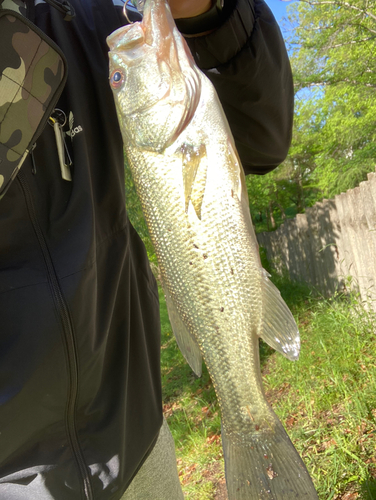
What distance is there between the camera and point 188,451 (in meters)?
5.21

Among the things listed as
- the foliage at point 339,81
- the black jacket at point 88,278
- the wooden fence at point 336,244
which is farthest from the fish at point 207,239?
the foliage at point 339,81

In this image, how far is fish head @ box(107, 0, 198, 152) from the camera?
A: 1466 mm

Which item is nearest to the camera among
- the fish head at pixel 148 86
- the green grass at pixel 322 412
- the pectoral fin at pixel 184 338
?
the fish head at pixel 148 86

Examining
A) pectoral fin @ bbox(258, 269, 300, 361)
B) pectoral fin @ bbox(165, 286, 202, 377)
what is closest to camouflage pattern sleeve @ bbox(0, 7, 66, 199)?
pectoral fin @ bbox(165, 286, 202, 377)

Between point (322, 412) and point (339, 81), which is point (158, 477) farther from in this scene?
point (339, 81)

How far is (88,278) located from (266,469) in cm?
102

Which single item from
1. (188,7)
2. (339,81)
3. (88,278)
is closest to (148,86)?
(188,7)

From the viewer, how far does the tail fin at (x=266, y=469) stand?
1.38 m

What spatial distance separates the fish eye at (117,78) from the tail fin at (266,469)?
1.50m

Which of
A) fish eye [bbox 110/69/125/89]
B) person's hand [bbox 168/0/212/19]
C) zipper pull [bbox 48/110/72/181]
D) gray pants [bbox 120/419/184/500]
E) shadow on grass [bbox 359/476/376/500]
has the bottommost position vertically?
shadow on grass [bbox 359/476/376/500]

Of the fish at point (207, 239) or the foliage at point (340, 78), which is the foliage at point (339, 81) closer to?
the foliage at point (340, 78)

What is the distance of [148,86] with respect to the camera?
5.05 ft

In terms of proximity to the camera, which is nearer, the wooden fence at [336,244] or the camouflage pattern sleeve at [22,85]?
the camouflage pattern sleeve at [22,85]

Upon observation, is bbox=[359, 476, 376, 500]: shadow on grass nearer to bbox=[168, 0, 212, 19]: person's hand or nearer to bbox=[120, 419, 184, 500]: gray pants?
bbox=[120, 419, 184, 500]: gray pants
